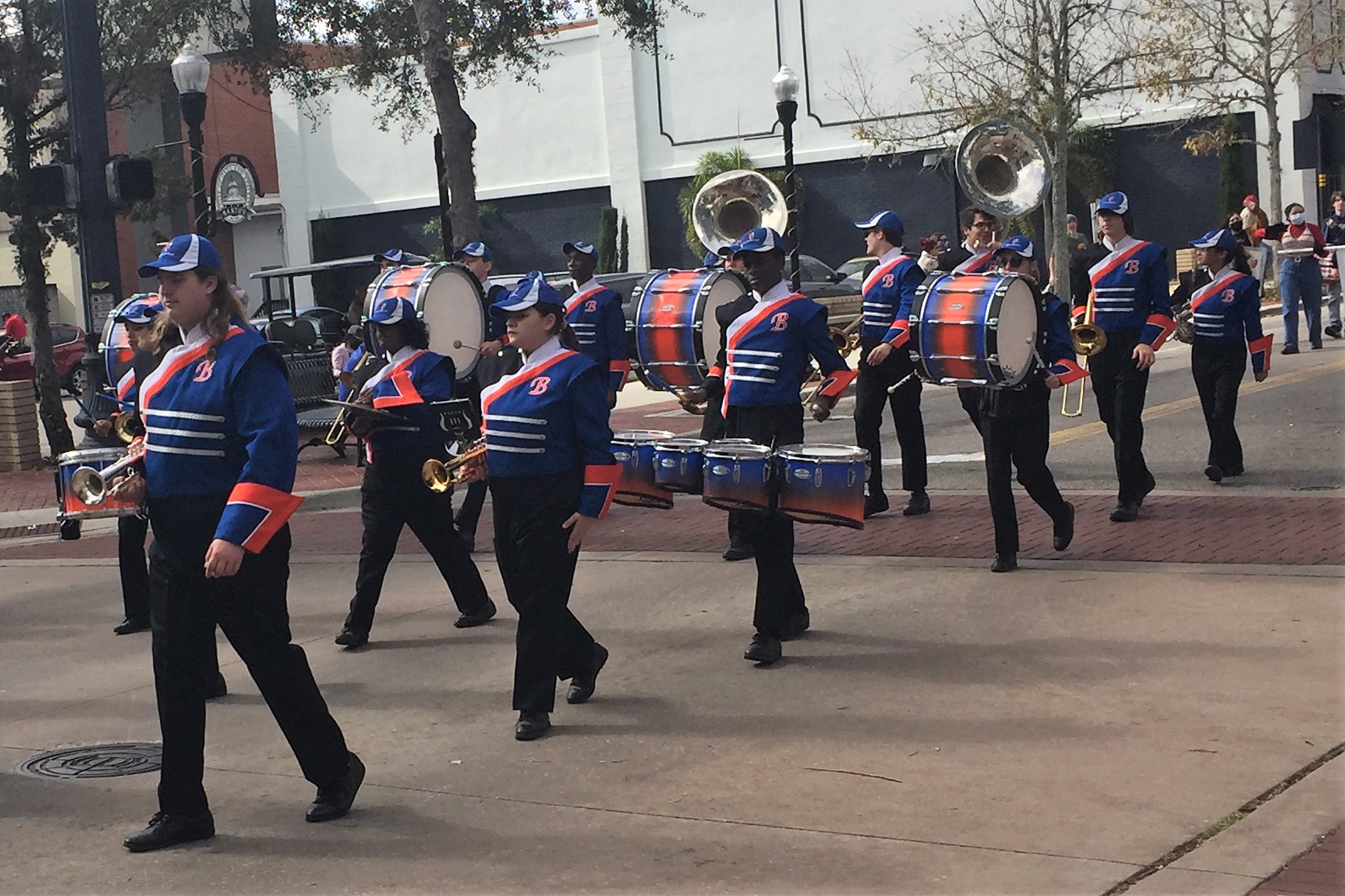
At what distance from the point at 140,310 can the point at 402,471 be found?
1526 mm

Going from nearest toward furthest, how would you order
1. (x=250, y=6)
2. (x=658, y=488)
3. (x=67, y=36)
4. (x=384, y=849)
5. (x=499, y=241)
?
(x=384, y=849) → (x=658, y=488) → (x=67, y=36) → (x=250, y=6) → (x=499, y=241)

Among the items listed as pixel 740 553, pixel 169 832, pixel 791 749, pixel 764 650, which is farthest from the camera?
pixel 740 553

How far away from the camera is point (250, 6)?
23.2 meters

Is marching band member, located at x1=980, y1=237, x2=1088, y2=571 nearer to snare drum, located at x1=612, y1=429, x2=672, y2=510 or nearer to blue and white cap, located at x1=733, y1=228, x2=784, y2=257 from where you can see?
blue and white cap, located at x1=733, y1=228, x2=784, y2=257

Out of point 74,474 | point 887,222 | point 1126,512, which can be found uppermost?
point 887,222

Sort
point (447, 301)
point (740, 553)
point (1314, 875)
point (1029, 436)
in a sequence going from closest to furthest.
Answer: point (1314, 875) → point (1029, 436) → point (740, 553) → point (447, 301)

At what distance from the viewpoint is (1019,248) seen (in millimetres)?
10242

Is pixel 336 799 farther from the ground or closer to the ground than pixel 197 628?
closer to the ground

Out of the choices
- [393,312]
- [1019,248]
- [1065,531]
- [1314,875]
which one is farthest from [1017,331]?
[1314,875]

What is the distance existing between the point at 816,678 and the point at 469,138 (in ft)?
43.2

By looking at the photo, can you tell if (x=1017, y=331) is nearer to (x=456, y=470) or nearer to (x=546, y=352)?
(x=456, y=470)

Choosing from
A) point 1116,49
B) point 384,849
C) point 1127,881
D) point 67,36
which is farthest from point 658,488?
point 1116,49

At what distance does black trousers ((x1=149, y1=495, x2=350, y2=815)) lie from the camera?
5.71 metres

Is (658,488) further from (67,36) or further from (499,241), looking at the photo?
(499,241)
